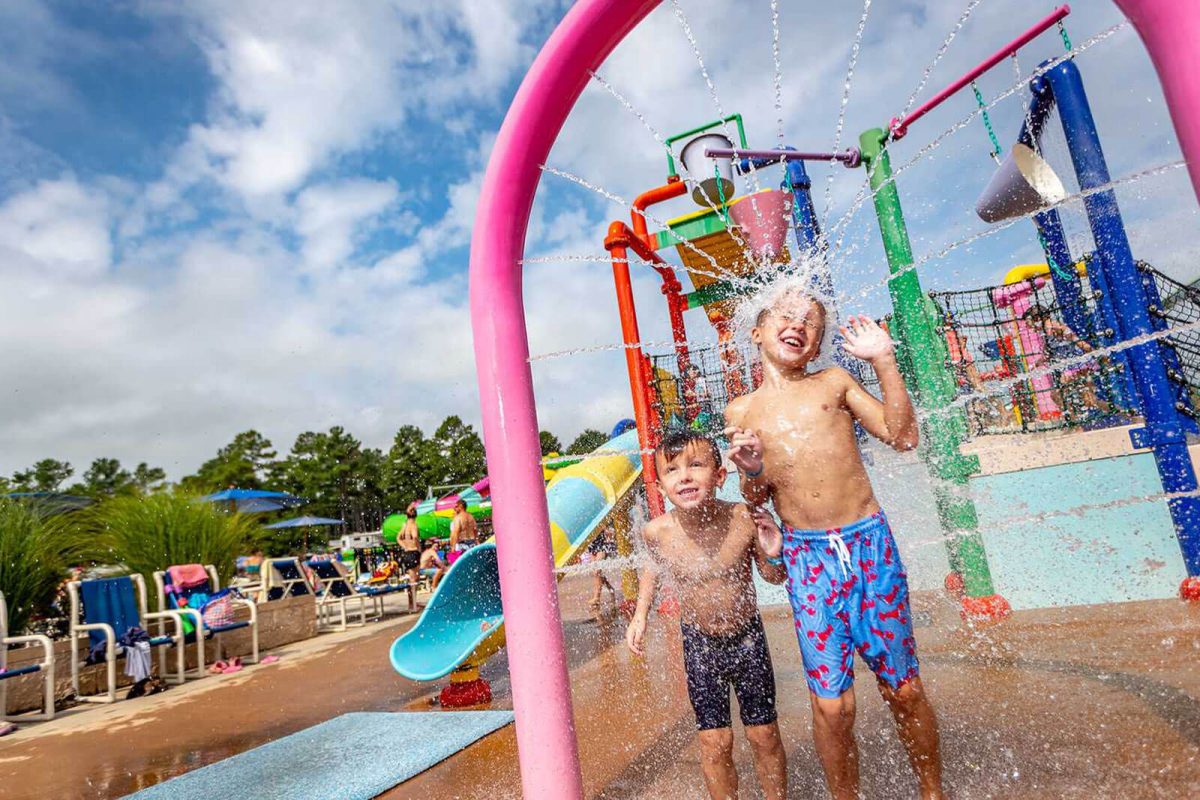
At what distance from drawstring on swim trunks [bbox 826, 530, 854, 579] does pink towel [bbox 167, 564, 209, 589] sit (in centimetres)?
775

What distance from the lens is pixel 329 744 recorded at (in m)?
4.12

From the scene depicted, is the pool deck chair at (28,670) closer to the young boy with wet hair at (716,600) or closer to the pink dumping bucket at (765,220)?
the young boy with wet hair at (716,600)

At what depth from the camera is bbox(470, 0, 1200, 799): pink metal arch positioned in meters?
2.25

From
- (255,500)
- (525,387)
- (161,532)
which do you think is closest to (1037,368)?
(525,387)

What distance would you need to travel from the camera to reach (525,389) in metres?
2.42

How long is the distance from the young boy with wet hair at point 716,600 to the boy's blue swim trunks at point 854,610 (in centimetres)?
21

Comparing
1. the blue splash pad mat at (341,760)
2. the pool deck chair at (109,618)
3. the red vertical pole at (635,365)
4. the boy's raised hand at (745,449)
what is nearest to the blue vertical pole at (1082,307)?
the red vertical pole at (635,365)

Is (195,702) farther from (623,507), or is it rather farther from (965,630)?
(965,630)

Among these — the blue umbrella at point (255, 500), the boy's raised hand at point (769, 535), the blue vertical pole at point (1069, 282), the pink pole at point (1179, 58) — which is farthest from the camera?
the blue umbrella at point (255, 500)

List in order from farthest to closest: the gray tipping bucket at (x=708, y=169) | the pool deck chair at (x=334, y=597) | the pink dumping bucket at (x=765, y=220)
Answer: the pool deck chair at (x=334, y=597) < the gray tipping bucket at (x=708, y=169) < the pink dumping bucket at (x=765, y=220)

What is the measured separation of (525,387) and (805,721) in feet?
7.31

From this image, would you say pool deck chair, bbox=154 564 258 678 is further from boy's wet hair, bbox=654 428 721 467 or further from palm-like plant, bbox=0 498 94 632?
boy's wet hair, bbox=654 428 721 467

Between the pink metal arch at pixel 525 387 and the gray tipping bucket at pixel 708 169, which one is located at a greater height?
the gray tipping bucket at pixel 708 169

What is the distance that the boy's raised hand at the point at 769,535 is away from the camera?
7.88 ft
